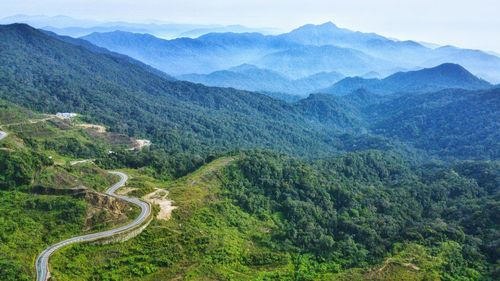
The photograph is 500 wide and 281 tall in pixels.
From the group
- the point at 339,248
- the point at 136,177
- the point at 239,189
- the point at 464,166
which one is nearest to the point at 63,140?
the point at 136,177

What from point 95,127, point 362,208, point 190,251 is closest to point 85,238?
point 190,251

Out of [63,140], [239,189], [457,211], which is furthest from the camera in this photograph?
[63,140]

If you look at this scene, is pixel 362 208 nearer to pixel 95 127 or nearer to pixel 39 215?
pixel 39 215

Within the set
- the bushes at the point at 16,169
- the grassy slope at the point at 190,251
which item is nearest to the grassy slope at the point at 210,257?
the grassy slope at the point at 190,251

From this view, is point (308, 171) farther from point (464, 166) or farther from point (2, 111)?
point (2, 111)

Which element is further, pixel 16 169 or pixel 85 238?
pixel 16 169

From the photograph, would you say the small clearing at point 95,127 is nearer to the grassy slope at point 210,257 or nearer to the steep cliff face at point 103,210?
the grassy slope at point 210,257
